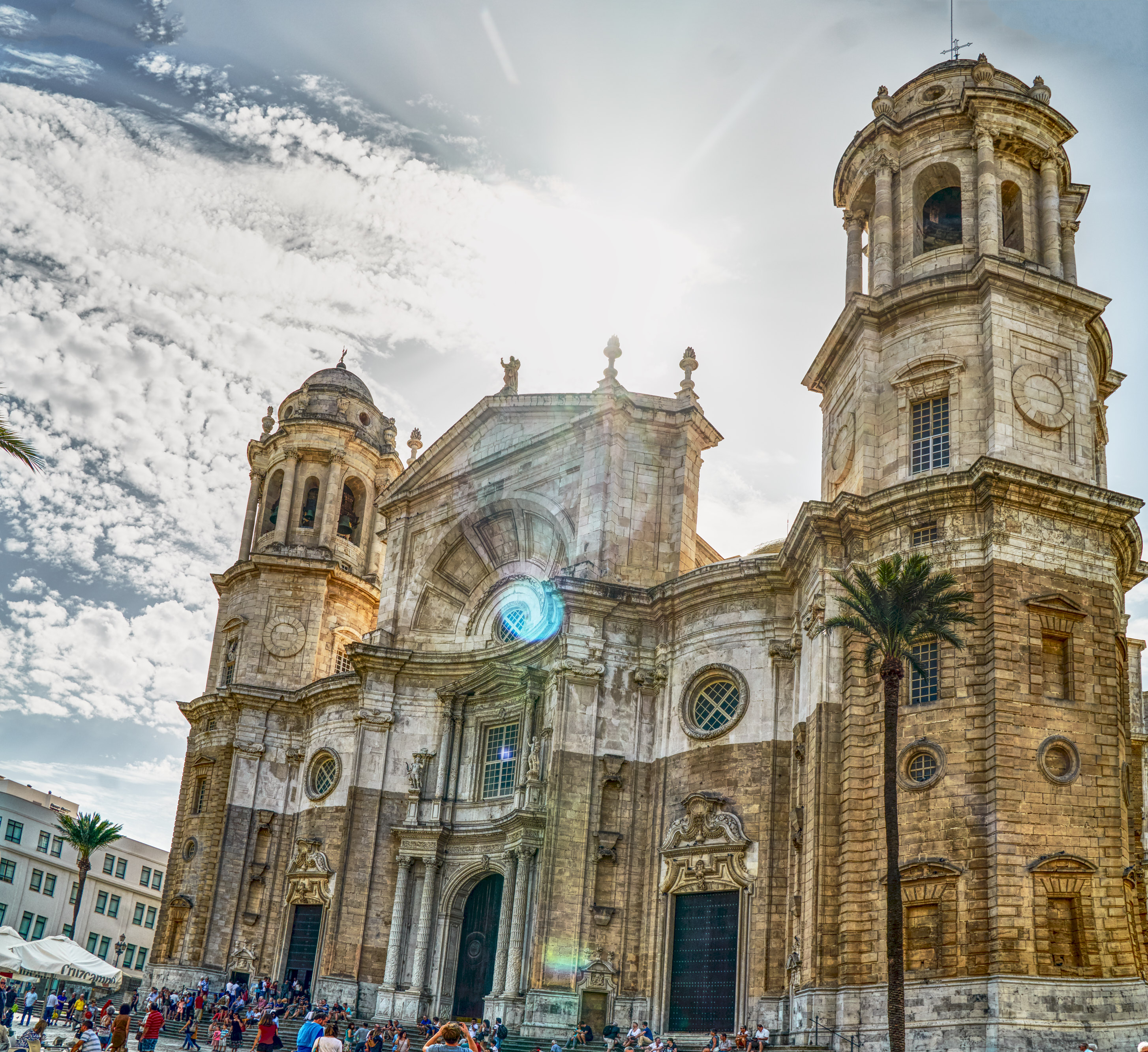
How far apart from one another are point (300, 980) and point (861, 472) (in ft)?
85.3

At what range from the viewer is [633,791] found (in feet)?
114

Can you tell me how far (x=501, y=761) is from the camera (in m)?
40.5

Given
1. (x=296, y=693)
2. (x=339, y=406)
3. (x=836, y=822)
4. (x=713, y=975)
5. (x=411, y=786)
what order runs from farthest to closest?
(x=339, y=406), (x=296, y=693), (x=411, y=786), (x=713, y=975), (x=836, y=822)

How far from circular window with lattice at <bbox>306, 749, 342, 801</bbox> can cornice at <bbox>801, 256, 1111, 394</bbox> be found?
2364cm

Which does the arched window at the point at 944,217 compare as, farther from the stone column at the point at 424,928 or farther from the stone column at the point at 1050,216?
the stone column at the point at 424,928

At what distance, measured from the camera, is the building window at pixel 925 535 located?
29.0 metres

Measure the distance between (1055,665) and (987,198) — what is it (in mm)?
12870

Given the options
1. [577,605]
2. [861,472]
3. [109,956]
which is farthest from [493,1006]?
[109,956]

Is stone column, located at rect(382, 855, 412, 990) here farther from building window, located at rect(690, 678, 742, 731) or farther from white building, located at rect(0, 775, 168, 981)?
white building, located at rect(0, 775, 168, 981)

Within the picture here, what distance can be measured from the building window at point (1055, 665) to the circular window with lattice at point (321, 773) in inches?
1003

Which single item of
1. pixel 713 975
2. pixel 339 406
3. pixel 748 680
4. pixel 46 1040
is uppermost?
pixel 339 406

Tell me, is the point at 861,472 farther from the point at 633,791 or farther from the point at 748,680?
the point at 633,791

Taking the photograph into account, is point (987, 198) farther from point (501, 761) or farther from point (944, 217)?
point (501, 761)

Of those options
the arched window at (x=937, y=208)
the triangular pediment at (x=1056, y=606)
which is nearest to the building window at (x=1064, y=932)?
the triangular pediment at (x=1056, y=606)
